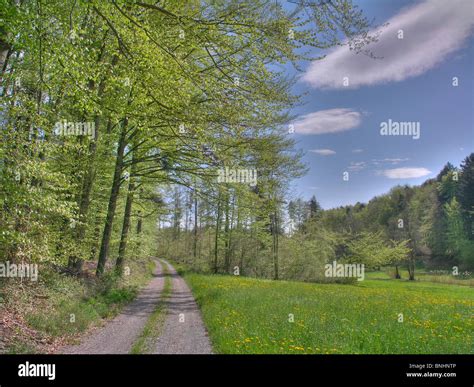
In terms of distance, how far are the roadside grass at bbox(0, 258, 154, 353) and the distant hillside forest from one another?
6.73m

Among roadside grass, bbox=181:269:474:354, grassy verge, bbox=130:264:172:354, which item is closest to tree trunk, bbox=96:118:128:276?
grassy verge, bbox=130:264:172:354

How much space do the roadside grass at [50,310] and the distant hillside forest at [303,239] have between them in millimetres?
6727

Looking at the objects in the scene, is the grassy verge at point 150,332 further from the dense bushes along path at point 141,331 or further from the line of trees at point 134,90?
the line of trees at point 134,90

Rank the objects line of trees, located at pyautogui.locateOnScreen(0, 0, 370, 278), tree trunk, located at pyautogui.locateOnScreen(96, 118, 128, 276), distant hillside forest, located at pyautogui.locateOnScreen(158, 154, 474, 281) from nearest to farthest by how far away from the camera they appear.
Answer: line of trees, located at pyautogui.locateOnScreen(0, 0, 370, 278) < tree trunk, located at pyautogui.locateOnScreen(96, 118, 128, 276) < distant hillside forest, located at pyautogui.locateOnScreen(158, 154, 474, 281)

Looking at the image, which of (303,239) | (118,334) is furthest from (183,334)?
(303,239)

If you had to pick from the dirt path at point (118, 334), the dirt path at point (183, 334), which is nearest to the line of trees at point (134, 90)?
the dirt path at point (118, 334)

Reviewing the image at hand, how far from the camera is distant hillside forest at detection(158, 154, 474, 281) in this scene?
34000 mm

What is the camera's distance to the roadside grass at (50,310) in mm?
7488

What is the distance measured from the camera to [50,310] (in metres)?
9.30

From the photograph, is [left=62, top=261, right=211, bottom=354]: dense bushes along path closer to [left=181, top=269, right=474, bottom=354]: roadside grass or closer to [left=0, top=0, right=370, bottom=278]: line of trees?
[left=181, top=269, right=474, bottom=354]: roadside grass

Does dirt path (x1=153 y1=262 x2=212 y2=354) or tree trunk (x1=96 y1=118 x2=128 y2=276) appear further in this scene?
tree trunk (x1=96 y1=118 x2=128 y2=276)

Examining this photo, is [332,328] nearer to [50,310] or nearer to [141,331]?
[141,331]

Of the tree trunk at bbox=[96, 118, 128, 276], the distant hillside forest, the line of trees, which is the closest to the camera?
the line of trees
